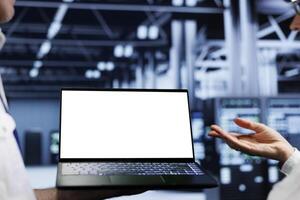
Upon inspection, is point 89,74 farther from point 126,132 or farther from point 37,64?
point 126,132

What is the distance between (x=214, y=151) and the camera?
14.8 ft

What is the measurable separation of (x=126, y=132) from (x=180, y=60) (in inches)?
269

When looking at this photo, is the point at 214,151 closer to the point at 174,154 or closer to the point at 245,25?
the point at 245,25

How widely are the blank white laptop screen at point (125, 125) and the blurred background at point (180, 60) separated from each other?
57 cm

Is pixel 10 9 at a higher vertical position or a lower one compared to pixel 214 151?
higher

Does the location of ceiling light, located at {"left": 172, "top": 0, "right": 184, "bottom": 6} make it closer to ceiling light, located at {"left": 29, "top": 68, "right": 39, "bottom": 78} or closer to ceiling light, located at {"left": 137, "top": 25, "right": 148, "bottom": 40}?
ceiling light, located at {"left": 137, "top": 25, "right": 148, "bottom": 40}

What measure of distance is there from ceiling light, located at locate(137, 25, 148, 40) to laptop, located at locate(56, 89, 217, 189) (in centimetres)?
664

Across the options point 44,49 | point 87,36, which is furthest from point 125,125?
point 44,49

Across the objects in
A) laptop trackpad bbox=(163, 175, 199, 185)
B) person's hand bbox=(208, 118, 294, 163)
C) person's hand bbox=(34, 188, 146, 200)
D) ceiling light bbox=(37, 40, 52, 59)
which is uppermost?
ceiling light bbox=(37, 40, 52, 59)

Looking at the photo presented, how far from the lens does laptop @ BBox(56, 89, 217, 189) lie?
1426 millimetres

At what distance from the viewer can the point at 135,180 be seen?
4.09 feet

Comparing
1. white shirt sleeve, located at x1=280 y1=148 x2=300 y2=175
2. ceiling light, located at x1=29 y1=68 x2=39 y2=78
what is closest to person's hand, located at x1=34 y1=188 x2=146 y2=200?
white shirt sleeve, located at x1=280 y1=148 x2=300 y2=175

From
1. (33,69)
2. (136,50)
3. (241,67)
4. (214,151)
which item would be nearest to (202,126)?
(214,151)

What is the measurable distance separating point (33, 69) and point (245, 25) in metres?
8.88
